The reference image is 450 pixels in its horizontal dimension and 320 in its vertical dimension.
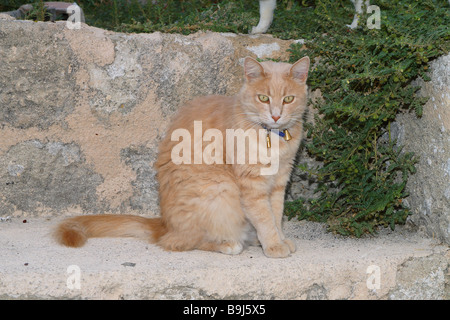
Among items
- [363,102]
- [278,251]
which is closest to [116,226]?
[278,251]

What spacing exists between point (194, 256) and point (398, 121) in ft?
4.97

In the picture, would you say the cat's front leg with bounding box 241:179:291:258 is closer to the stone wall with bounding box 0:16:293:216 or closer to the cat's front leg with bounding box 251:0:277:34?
the stone wall with bounding box 0:16:293:216

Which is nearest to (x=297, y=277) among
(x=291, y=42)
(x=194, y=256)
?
(x=194, y=256)

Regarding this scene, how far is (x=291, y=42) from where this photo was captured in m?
3.60

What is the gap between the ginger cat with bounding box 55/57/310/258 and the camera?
2910 mm

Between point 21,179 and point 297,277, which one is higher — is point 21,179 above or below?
above

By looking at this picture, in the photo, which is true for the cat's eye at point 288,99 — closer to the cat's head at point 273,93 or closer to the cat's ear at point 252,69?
the cat's head at point 273,93

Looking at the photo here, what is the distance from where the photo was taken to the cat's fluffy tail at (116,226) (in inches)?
123

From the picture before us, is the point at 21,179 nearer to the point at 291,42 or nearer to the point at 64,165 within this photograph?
the point at 64,165

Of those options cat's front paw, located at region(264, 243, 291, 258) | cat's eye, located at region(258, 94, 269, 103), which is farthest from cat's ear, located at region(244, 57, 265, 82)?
cat's front paw, located at region(264, 243, 291, 258)

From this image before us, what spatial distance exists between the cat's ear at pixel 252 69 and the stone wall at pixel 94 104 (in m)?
0.60

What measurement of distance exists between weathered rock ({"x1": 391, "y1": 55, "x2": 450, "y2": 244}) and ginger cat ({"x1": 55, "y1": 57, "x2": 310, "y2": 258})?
2.31ft

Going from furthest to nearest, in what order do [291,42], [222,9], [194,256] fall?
[222,9]
[291,42]
[194,256]

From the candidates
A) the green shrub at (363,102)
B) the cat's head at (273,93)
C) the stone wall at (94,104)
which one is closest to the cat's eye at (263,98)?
the cat's head at (273,93)
